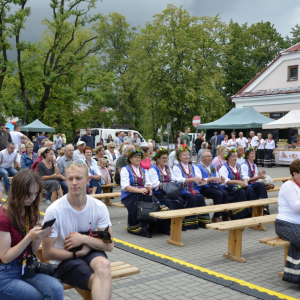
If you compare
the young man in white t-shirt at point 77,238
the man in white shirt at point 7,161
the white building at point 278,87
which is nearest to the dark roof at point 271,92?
the white building at point 278,87

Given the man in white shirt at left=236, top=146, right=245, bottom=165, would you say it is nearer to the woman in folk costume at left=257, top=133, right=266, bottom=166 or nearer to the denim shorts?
the denim shorts

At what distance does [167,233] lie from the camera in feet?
26.3

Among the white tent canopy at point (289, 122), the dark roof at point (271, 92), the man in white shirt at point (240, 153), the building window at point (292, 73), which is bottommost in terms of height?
the man in white shirt at point (240, 153)

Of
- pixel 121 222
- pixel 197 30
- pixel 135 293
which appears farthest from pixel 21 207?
pixel 197 30

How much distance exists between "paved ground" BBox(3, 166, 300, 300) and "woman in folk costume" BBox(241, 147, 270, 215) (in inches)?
57.1

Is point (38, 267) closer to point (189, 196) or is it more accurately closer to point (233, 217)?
point (189, 196)

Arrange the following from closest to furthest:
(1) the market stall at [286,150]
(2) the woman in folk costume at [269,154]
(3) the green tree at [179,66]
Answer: (1) the market stall at [286,150] → (2) the woman in folk costume at [269,154] → (3) the green tree at [179,66]

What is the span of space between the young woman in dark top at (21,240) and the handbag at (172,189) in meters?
4.85

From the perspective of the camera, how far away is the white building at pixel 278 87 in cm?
2895

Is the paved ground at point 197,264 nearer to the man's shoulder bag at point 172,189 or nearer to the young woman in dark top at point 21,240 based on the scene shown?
the man's shoulder bag at point 172,189

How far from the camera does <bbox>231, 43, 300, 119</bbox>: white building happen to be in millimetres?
28953

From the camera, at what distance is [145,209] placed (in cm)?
760

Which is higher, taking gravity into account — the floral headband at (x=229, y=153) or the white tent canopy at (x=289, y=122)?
the white tent canopy at (x=289, y=122)

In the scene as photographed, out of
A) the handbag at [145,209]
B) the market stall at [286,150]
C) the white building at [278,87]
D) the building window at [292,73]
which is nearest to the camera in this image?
the handbag at [145,209]
